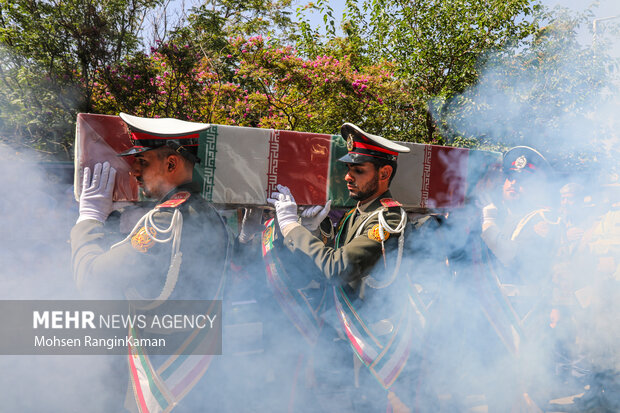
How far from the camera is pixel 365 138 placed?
2537 mm

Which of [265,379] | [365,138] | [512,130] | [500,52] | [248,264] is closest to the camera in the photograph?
[365,138]

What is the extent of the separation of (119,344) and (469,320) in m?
2.50

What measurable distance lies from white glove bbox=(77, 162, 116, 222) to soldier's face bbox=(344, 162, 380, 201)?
1385 millimetres


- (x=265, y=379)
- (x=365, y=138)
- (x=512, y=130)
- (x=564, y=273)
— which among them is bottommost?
(x=265, y=379)

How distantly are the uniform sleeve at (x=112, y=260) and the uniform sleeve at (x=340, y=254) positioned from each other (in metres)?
0.71

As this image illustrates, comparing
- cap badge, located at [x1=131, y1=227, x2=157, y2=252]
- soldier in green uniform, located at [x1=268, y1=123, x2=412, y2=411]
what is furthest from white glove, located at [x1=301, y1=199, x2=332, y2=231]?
cap badge, located at [x1=131, y1=227, x2=157, y2=252]

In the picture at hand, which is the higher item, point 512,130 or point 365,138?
point 512,130

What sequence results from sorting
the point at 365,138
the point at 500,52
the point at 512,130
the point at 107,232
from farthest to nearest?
1. the point at 500,52
2. the point at 512,130
3. the point at 365,138
4. the point at 107,232

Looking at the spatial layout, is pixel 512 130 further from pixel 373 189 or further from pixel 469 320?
pixel 373 189

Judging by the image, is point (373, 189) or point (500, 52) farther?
point (500, 52)

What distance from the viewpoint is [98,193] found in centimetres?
219

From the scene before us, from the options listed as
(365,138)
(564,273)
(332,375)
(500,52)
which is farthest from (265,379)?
(500,52)

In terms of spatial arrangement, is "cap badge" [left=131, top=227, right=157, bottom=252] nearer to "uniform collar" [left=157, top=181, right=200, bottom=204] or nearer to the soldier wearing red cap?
"uniform collar" [left=157, top=181, right=200, bottom=204]

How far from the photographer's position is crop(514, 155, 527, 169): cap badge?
2.88 meters
